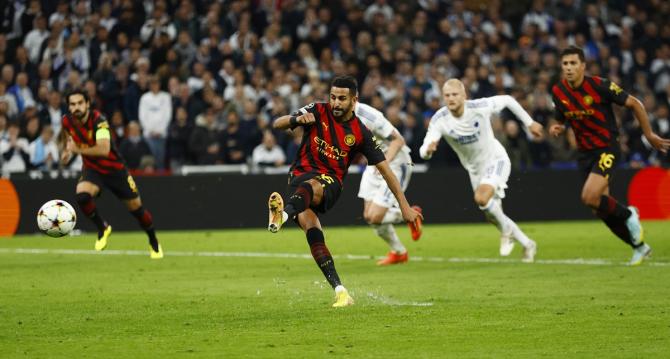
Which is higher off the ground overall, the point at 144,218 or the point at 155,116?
the point at 144,218

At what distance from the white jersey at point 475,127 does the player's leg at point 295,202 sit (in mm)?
4615

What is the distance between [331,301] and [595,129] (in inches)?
189

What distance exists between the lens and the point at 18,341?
841 centimetres

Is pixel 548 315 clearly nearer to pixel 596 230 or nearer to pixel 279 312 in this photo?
pixel 279 312

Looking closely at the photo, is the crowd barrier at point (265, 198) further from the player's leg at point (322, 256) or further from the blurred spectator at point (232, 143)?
the player's leg at point (322, 256)

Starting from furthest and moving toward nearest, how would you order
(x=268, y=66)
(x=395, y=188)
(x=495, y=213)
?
1. (x=268, y=66)
2. (x=495, y=213)
3. (x=395, y=188)

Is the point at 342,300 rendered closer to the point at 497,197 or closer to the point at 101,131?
the point at 497,197

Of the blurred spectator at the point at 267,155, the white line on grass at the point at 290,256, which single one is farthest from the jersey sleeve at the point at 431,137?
the blurred spectator at the point at 267,155

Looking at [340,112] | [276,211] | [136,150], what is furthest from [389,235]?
[136,150]

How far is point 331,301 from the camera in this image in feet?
35.0

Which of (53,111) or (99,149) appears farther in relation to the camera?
(53,111)

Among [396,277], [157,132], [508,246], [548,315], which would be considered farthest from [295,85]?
[548,315]

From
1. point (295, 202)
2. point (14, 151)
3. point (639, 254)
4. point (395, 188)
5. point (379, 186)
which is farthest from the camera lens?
point (14, 151)

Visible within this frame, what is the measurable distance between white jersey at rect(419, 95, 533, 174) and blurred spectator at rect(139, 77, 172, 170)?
8.67m
